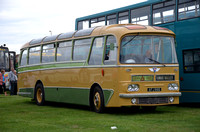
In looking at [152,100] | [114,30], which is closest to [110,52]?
[114,30]

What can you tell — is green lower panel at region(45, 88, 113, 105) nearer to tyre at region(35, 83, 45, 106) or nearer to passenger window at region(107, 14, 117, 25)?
tyre at region(35, 83, 45, 106)

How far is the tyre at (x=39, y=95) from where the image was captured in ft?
59.6

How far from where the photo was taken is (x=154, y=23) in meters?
17.0

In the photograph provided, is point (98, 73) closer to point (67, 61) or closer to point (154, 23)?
point (67, 61)

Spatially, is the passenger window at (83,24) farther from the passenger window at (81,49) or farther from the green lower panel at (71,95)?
the passenger window at (81,49)

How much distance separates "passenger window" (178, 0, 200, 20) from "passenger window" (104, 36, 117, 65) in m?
3.64

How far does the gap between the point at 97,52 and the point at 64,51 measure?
2649mm

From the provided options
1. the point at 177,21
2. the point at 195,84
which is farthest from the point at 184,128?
the point at 177,21

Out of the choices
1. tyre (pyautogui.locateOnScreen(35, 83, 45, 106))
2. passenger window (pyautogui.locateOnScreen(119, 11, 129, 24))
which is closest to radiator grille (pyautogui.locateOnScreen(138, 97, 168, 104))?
passenger window (pyautogui.locateOnScreen(119, 11, 129, 24))

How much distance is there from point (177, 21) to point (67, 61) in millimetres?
4449

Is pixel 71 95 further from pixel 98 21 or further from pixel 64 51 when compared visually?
pixel 98 21

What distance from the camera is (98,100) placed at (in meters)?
13.9

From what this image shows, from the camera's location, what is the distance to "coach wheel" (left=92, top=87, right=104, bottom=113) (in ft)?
44.7

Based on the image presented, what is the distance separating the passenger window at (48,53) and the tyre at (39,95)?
1165 mm
